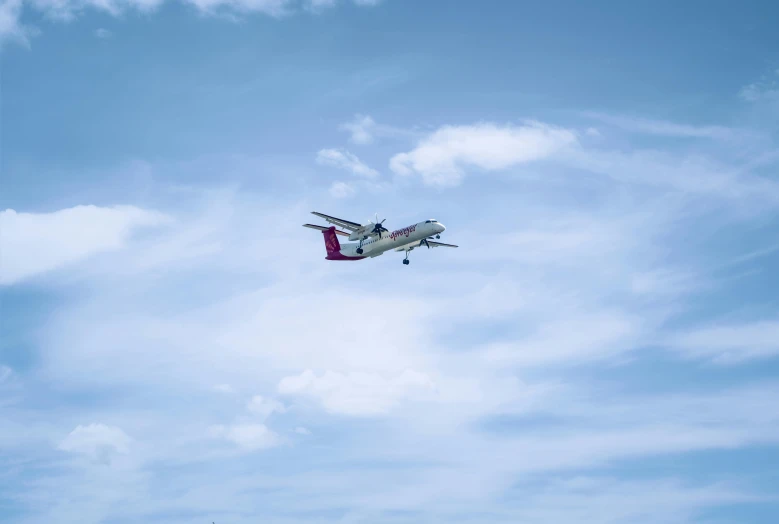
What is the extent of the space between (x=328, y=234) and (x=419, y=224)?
25058mm

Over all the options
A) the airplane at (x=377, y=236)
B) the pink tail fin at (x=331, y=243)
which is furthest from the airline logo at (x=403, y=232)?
the pink tail fin at (x=331, y=243)

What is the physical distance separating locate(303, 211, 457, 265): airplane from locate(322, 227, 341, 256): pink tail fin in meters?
0.94

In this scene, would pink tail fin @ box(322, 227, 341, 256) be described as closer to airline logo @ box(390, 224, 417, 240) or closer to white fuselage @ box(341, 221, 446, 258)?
white fuselage @ box(341, 221, 446, 258)

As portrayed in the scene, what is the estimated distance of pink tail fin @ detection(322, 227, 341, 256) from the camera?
540ft

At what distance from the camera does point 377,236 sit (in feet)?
507

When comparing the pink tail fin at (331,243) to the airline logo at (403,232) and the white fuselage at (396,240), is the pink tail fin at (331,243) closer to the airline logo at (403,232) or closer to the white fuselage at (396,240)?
the white fuselage at (396,240)

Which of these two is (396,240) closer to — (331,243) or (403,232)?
(403,232)

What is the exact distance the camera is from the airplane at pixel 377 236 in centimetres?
14925

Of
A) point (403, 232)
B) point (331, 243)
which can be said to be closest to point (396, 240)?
point (403, 232)

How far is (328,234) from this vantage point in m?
167

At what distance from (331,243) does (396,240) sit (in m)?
19.1

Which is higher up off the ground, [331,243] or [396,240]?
[331,243]

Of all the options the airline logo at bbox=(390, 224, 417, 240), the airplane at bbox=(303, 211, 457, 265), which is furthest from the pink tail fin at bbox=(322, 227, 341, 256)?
the airline logo at bbox=(390, 224, 417, 240)

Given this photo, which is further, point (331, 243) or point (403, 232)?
point (331, 243)
